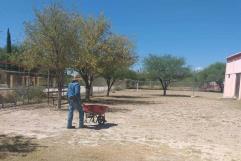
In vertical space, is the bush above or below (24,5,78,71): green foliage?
below

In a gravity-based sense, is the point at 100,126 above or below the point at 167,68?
below

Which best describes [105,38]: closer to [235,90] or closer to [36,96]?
[36,96]

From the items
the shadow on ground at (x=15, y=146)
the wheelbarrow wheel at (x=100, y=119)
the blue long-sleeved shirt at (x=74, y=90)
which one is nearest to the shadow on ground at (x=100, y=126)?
the wheelbarrow wheel at (x=100, y=119)

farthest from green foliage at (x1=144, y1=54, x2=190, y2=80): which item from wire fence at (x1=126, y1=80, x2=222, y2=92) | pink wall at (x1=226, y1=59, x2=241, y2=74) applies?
wire fence at (x1=126, y1=80, x2=222, y2=92)

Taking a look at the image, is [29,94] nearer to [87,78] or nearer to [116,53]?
[87,78]

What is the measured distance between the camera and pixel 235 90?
4366 centimetres

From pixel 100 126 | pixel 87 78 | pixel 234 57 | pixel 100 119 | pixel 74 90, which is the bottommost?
pixel 100 126

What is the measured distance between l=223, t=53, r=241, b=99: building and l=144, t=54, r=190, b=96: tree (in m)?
6.88

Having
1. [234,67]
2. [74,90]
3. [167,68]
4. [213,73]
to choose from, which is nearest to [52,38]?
[74,90]

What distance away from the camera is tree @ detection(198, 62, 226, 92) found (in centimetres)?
7625

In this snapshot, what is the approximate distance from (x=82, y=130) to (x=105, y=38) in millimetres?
→ 15747

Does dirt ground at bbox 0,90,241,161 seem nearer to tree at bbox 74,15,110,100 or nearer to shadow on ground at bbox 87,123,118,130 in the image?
shadow on ground at bbox 87,123,118,130

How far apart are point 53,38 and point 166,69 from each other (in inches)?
1319

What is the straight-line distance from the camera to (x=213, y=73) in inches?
3319
